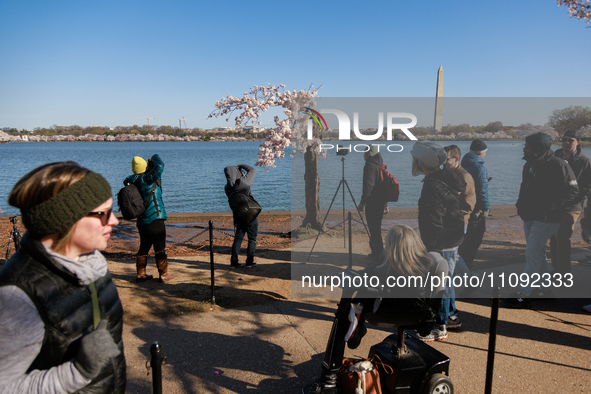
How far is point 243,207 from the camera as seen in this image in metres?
6.77

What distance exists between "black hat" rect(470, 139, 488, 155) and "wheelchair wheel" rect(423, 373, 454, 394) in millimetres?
2957

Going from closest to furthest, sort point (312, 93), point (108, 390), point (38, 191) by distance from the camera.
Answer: point (38, 191) < point (108, 390) < point (312, 93)

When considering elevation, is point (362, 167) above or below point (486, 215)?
above

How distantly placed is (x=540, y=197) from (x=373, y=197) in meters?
2.27

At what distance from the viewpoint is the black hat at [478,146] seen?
4.83 metres

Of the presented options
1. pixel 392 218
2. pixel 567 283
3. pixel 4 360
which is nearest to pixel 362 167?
pixel 392 218

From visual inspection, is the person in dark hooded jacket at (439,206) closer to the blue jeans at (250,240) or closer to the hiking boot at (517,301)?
the hiking boot at (517,301)

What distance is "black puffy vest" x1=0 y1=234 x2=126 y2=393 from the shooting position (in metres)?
1.40

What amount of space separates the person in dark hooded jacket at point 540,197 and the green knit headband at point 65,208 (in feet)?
17.4

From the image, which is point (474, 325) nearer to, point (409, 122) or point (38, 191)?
point (409, 122)

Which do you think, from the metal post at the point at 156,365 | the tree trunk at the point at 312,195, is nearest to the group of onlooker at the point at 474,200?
the metal post at the point at 156,365

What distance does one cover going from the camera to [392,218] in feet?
15.8

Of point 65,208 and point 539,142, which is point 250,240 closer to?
point 539,142

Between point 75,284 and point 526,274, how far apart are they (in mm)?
5727
